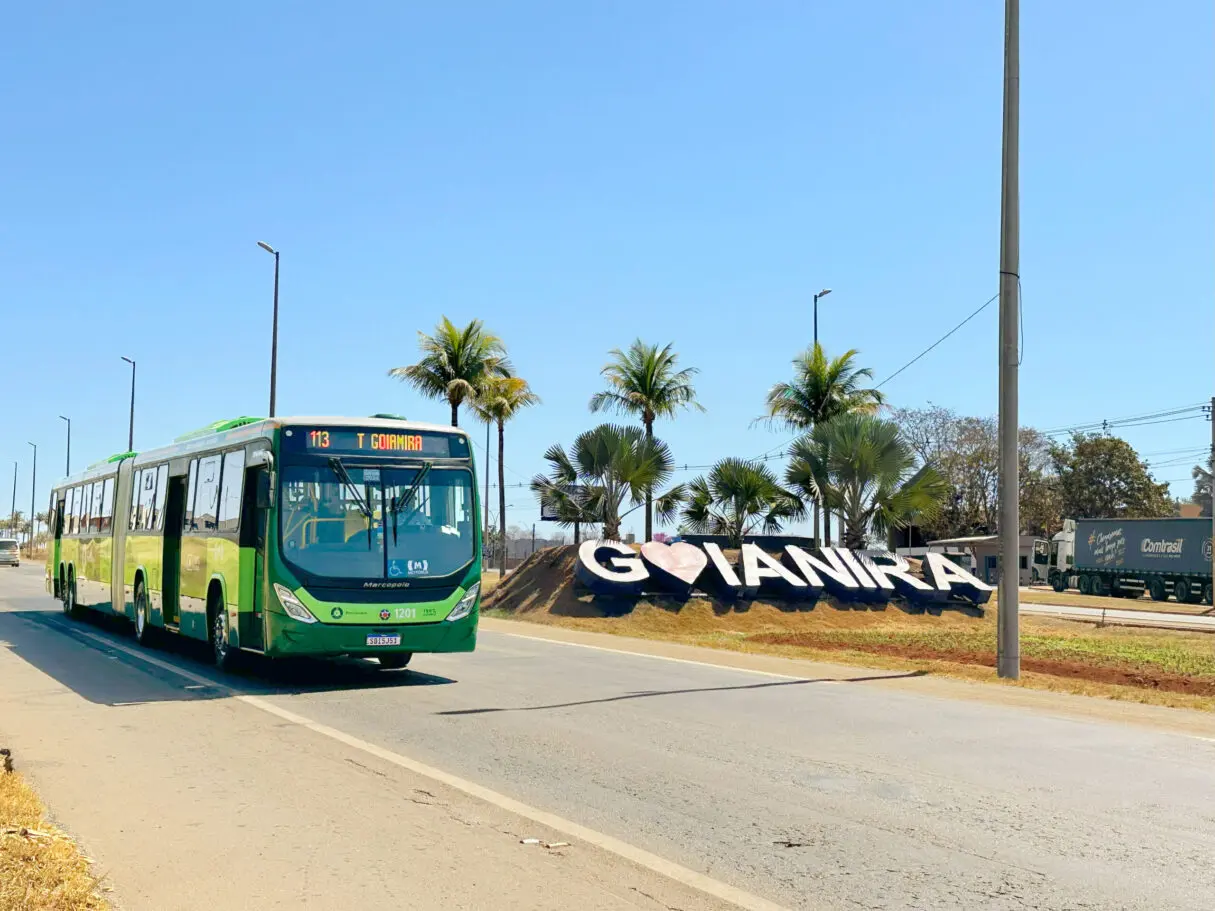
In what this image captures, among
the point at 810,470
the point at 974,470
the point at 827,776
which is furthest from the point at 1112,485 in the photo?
the point at 827,776

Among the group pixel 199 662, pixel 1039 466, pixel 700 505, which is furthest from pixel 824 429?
Answer: pixel 1039 466

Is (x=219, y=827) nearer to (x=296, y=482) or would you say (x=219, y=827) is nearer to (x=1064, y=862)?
(x=1064, y=862)

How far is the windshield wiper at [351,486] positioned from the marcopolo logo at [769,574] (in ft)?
43.7

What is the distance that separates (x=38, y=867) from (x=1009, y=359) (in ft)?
46.0

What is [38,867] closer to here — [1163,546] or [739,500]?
[739,500]

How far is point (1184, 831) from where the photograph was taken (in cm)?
729

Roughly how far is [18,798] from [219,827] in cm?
136

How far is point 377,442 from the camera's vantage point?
15.0 meters

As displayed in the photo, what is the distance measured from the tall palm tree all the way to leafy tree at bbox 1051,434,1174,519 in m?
54.0

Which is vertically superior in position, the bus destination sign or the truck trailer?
the bus destination sign

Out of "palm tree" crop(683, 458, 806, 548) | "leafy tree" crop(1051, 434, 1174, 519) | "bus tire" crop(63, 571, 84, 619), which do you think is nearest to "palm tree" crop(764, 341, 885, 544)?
"palm tree" crop(683, 458, 806, 548)

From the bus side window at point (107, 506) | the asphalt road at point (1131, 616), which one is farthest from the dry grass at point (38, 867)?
the asphalt road at point (1131, 616)

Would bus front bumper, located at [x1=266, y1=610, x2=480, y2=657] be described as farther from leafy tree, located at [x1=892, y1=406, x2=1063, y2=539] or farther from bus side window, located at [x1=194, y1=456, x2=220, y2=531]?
leafy tree, located at [x1=892, y1=406, x2=1063, y2=539]

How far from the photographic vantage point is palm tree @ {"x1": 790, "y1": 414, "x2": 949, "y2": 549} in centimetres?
3128
